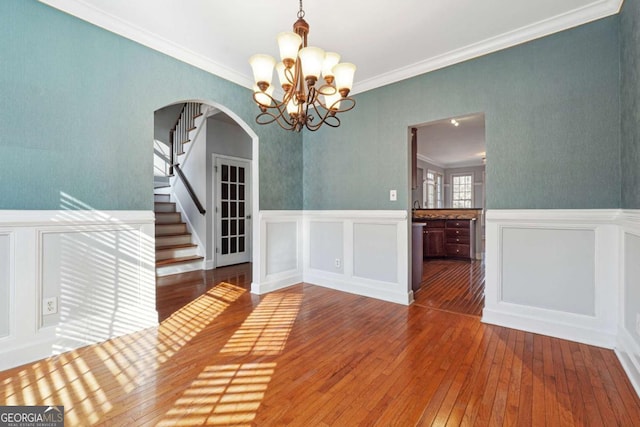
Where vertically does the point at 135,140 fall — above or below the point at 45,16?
below

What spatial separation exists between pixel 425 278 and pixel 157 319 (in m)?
3.59

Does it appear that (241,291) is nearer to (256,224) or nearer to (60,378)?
(256,224)

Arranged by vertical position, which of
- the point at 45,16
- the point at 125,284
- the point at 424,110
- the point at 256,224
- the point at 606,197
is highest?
the point at 45,16

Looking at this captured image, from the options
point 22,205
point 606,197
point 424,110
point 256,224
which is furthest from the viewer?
point 256,224

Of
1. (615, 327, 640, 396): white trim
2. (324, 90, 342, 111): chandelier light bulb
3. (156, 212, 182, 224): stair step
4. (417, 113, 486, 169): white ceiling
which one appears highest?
(417, 113, 486, 169): white ceiling

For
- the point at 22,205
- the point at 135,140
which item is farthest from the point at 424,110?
the point at 22,205

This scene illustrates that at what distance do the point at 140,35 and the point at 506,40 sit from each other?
3.20 meters

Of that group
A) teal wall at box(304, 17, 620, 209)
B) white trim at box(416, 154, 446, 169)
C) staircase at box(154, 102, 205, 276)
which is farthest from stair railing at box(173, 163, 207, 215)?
white trim at box(416, 154, 446, 169)

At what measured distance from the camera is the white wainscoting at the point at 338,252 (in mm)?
3320

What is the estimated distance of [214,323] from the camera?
265 cm

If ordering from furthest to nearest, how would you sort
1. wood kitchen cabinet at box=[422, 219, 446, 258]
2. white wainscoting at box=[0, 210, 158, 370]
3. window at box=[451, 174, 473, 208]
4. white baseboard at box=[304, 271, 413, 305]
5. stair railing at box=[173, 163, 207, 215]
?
window at box=[451, 174, 473, 208]
wood kitchen cabinet at box=[422, 219, 446, 258]
stair railing at box=[173, 163, 207, 215]
white baseboard at box=[304, 271, 413, 305]
white wainscoting at box=[0, 210, 158, 370]

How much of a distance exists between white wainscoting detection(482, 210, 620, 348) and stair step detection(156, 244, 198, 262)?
4.52 m

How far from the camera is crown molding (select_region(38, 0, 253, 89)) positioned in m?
2.17

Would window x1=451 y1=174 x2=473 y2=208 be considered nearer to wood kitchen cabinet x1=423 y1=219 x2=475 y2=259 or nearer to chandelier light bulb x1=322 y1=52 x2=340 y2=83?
wood kitchen cabinet x1=423 y1=219 x2=475 y2=259
